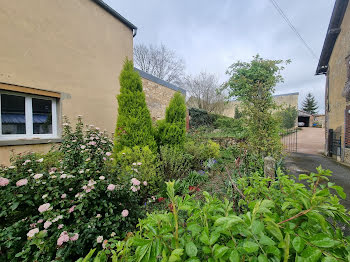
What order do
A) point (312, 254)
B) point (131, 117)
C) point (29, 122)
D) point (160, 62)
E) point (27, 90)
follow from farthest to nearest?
point (160, 62) < point (131, 117) < point (29, 122) < point (27, 90) < point (312, 254)

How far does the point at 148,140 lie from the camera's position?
4469mm

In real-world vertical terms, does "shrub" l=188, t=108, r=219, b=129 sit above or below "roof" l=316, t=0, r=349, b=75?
below

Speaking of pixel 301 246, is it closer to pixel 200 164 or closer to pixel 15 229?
pixel 15 229

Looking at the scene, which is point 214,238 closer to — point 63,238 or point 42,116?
point 63,238

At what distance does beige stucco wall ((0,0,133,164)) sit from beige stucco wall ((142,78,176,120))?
1.73 meters

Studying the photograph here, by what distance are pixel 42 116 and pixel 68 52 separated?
2057 mm

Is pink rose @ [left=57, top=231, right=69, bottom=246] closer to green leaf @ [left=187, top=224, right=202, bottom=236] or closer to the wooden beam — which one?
green leaf @ [left=187, top=224, right=202, bottom=236]

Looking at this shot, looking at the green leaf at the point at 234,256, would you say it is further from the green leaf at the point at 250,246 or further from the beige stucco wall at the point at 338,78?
the beige stucco wall at the point at 338,78

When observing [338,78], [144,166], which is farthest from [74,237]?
Answer: [338,78]

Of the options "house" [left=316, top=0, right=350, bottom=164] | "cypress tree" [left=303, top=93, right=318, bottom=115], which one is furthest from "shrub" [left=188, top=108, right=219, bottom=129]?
"cypress tree" [left=303, top=93, right=318, bottom=115]

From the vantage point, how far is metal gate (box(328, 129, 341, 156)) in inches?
296

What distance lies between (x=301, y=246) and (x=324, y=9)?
12018mm

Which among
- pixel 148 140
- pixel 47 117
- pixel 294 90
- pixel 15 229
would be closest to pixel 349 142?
pixel 148 140

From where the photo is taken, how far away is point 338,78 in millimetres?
8008
